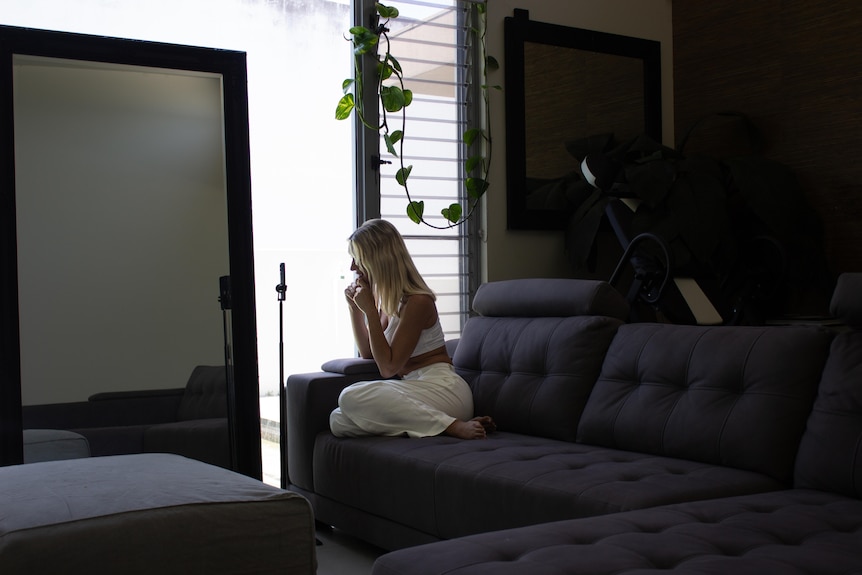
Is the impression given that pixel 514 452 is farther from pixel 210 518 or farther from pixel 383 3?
pixel 383 3

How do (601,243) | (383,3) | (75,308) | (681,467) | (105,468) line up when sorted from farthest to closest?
(601,243)
(383,3)
(75,308)
(681,467)
(105,468)

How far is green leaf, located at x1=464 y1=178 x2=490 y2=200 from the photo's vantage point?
15.6 ft

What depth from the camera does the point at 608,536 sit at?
1863 mm

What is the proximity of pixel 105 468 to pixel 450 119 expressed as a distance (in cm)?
288

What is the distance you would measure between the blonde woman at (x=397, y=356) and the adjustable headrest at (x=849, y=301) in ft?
4.31

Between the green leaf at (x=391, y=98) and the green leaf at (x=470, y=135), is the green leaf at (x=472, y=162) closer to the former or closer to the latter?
the green leaf at (x=470, y=135)

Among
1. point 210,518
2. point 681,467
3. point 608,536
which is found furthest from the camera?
point 681,467

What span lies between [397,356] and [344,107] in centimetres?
138

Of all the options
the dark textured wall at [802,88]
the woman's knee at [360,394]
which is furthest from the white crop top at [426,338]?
the dark textured wall at [802,88]

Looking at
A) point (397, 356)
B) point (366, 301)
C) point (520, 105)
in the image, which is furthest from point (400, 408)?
point (520, 105)

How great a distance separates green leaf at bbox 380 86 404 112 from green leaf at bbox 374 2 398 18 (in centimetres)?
34

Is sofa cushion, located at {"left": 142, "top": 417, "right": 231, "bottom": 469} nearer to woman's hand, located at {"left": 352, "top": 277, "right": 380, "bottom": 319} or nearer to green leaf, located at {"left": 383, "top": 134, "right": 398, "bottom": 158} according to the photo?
woman's hand, located at {"left": 352, "top": 277, "right": 380, "bottom": 319}

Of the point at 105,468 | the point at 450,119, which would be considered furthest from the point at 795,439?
the point at 450,119

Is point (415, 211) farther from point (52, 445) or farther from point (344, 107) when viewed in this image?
point (52, 445)
